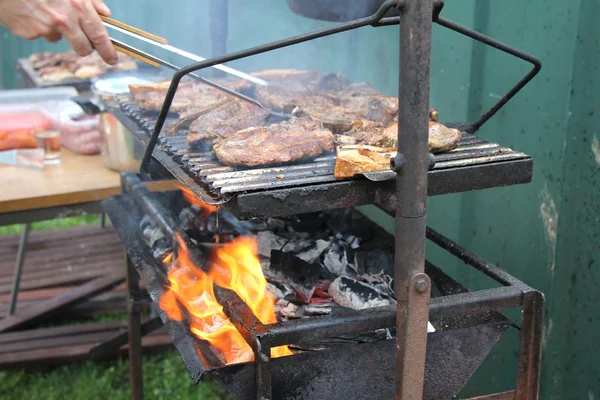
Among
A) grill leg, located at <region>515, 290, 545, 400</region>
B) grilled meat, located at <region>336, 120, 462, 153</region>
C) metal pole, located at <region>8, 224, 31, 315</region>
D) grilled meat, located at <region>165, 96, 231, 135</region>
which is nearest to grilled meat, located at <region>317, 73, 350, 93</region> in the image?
grilled meat, located at <region>165, 96, 231, 135</region>

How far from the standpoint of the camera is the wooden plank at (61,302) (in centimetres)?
500

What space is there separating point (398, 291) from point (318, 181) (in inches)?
16.4

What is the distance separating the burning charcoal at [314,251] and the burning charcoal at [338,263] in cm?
3

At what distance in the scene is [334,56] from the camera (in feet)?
16.4

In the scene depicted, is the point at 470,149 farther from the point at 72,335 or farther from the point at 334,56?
the point at 72,335

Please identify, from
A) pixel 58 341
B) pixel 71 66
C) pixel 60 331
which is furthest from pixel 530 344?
pixel 71 66

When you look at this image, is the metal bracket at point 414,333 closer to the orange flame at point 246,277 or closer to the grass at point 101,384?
the orange flame at point 246,277

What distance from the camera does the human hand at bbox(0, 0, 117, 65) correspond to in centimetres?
257

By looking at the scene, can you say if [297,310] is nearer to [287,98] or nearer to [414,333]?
[414,333]

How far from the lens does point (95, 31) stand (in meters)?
2.64

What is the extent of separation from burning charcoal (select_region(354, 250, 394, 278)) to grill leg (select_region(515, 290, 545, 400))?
684 millimetres

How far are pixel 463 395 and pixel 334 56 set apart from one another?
254 centimetres

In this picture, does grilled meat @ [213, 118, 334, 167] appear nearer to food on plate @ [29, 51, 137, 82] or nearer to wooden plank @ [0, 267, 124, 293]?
wooden plank @ [0, 267, 124, 293]

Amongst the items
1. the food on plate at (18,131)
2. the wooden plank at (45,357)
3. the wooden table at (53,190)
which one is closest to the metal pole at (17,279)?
the wooden plank at (45,357)
